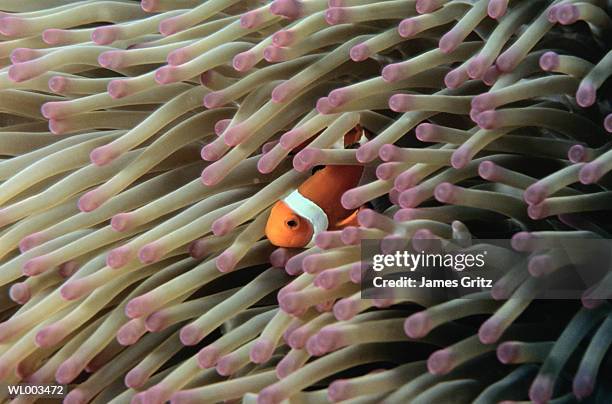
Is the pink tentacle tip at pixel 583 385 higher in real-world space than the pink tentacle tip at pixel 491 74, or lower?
lower

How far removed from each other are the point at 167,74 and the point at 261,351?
0.36m

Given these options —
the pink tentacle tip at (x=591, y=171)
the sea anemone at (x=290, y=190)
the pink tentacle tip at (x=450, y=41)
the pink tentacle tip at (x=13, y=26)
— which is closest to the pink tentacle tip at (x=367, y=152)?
the sea anemone at (x=290, y=190)

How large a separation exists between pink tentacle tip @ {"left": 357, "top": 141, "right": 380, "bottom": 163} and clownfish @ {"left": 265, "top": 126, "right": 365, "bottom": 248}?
11 centimetres

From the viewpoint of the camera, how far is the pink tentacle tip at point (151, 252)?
0.97 metres

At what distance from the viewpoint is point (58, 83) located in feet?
3.49

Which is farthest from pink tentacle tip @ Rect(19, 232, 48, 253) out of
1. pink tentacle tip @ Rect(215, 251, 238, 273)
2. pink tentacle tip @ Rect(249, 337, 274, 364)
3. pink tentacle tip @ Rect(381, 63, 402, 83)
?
pink tentacle tip @ Rect(381, 63, 402, 83)

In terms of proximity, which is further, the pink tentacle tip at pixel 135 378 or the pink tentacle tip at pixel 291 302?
the pink tentacle tip at pixel 135 378

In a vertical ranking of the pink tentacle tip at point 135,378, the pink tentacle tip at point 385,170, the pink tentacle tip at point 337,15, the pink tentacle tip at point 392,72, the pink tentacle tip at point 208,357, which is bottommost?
the pink tentacle tip at point 135,378

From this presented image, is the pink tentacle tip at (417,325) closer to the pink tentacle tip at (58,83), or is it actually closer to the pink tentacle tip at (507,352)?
the pink tentacle tip at (507,352)

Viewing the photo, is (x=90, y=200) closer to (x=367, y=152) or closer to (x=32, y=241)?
(x=32, y=241)

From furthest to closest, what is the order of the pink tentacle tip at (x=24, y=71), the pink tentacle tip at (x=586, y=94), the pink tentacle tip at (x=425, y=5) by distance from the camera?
the pink tentacle tip at (x=24, y=71) → the pink tentacle tip at (x=425, y=5) → the pink tentacle tip at (x=586, y=94)

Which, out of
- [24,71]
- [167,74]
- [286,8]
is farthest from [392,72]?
[24,71]

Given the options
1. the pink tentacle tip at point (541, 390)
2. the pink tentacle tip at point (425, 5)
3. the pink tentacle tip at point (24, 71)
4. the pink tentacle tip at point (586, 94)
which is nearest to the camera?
the pink tentacle tip at point (541, 390)

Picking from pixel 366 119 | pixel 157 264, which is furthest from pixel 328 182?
pixel 157 264
